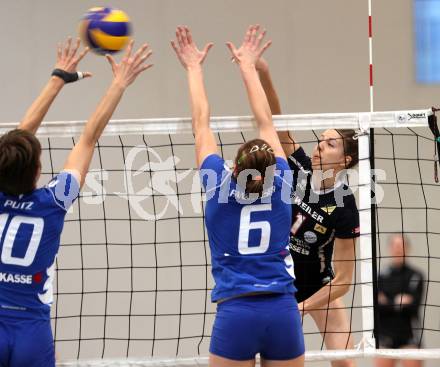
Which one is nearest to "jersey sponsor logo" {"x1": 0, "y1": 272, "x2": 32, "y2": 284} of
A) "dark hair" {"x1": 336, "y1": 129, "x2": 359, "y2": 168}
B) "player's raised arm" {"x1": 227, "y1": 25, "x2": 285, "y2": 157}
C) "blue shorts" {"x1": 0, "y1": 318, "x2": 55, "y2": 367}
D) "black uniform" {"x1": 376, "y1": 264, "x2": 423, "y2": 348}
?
"blue shorts" {"x1": 0, "y1": 318, "x2": 55, "y2": 367}

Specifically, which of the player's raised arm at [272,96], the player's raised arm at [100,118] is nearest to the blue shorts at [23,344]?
the player's raised arm at [100,118]

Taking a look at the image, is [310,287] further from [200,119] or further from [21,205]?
[21,205]

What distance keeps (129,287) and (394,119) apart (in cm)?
368

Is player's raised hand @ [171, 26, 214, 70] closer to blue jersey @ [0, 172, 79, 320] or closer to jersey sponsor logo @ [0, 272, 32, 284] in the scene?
blue jersey @ [0, 172, 79, 320]

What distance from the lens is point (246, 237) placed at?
362 centimetres

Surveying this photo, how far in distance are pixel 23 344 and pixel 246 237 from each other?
103cm

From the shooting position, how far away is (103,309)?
24.6 feet

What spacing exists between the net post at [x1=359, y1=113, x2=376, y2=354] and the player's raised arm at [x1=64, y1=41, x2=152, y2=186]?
1324 mm

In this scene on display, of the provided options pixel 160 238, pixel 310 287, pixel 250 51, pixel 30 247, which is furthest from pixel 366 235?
pixel 160 238

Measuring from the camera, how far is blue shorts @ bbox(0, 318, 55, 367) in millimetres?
3221

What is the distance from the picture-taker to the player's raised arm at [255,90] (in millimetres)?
4020

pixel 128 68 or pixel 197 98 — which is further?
pixel 197 98

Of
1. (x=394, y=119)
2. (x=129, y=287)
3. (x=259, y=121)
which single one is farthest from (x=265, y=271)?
(x=129, y=287)

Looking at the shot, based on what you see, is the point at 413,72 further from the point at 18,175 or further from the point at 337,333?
the point at 18,175
